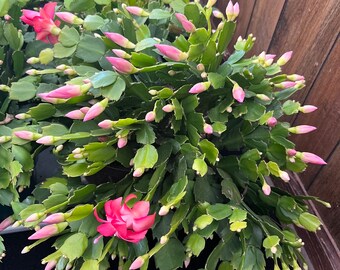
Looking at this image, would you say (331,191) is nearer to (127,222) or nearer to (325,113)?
(325,113)

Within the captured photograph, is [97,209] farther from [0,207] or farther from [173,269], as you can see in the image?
[0,207]

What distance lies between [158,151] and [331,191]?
0.47m

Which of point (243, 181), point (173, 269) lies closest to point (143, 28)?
point (243, 181)

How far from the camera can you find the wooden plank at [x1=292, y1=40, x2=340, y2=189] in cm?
90

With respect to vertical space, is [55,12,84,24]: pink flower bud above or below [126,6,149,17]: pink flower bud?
below

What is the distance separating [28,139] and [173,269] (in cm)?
37

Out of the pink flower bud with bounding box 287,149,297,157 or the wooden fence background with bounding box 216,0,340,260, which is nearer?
the pink flower bud with bounding box 287,149,297,157

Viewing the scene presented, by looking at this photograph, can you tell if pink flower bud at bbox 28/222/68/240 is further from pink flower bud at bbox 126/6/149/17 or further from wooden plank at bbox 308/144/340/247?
wooden plank at bbox 308/144/340/247

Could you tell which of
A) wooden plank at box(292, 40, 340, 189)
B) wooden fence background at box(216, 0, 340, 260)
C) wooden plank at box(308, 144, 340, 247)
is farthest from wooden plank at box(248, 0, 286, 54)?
wooden plank at box(308, 144, 340, 247)

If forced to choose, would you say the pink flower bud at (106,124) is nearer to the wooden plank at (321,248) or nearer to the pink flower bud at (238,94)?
the pink flower bud at (238,94)

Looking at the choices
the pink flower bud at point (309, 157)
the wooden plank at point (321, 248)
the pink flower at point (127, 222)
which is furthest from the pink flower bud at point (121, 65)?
the wooden plank at point (321, 248)

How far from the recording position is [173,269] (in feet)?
2.25

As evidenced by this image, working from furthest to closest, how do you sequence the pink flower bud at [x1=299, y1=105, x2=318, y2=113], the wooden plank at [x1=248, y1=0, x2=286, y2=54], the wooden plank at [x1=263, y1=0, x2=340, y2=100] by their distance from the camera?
1. the wooden plank at [x1=248, y1=0, x2=286, y2=54]
2. the wooden plank at [x1=263, y1=0, x2=340, y2=100]
3. the pink flower bud at [x1=299, y1=105, x2=318, y2=113]

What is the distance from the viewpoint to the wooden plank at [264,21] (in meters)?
1.10
